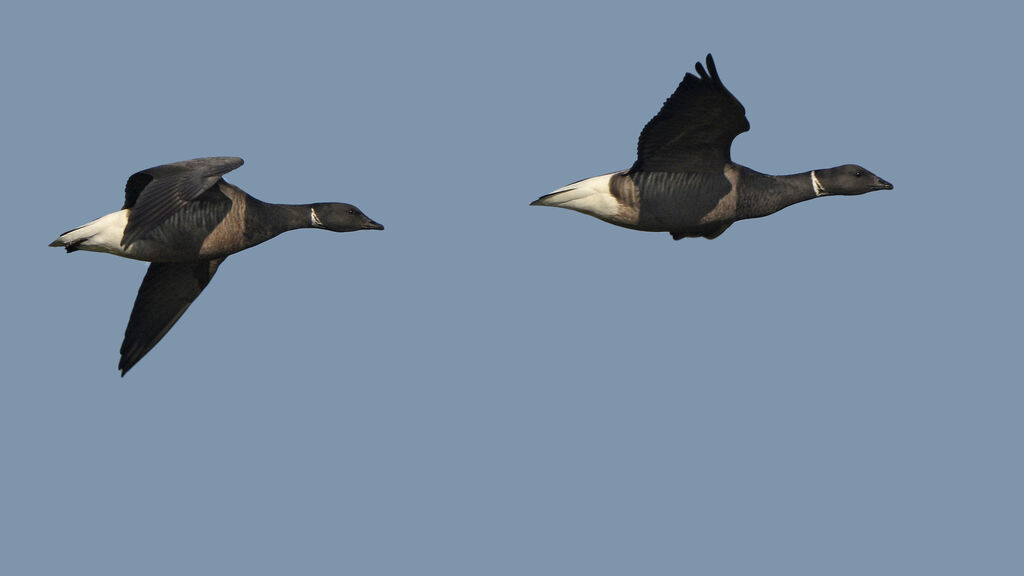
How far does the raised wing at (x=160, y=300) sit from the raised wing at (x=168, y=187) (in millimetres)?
1539

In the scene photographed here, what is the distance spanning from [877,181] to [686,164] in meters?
2.29

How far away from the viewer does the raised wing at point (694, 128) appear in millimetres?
17875

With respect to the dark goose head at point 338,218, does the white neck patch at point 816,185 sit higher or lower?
higher

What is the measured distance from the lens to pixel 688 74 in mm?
17812

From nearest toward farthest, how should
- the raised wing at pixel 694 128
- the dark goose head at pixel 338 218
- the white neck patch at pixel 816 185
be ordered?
the raised wing at pixel 694 128 < the white neck patch at pixel 816 185 < the dark goose head at pixel 338 218

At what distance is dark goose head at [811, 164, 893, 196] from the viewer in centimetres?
1919

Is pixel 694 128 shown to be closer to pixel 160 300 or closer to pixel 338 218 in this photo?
pixel 338 218

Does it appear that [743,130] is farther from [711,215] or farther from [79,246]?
[79,246]

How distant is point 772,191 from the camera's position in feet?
62.0

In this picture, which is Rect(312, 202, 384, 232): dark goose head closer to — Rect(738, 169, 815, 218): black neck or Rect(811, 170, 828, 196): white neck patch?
Rect(738, 169, 815, 218): black neck

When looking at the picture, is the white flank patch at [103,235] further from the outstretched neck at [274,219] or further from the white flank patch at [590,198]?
the white flank patch at [590,198]

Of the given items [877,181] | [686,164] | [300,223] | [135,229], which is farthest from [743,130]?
[135,229]

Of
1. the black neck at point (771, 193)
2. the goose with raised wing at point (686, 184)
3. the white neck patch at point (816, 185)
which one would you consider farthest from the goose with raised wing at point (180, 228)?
the white neck patch at point (816, 185)

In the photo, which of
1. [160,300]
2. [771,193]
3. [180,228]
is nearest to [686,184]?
[771,193]
